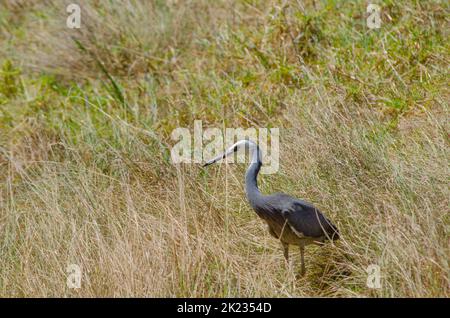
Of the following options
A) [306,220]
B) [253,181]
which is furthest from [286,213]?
[253,181]

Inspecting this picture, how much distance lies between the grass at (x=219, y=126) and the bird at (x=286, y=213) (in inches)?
7.0

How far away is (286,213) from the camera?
483 centimetres

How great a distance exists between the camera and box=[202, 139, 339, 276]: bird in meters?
4.86

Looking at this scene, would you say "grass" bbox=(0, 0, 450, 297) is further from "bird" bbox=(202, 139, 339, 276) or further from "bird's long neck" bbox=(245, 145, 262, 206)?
"bird's long neck" bbox=(245, 145, 262, 206)

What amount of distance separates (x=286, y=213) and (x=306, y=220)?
0.43ft

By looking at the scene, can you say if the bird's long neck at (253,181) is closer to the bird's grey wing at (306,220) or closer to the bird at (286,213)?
the bird at (286,213)

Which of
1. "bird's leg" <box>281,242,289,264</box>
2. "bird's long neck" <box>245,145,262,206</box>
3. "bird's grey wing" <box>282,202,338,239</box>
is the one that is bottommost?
"bird's leg" <box>281,242,289,264</box>

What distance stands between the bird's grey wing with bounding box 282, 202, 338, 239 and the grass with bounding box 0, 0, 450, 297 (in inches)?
7.9

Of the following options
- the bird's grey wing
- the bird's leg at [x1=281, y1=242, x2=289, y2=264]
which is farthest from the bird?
the bird's leg at [x1=281, y1=242, x2=289, y2=264]

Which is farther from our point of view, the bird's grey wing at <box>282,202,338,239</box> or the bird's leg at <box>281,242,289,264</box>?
the bird's leg at <box>281,242,289,264</box>

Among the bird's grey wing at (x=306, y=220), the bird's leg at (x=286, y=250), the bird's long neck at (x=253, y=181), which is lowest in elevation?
the bird's leg at (x=286, y=250)

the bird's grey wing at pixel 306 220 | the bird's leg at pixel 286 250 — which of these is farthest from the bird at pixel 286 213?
the bird's leg at pixel 286 250

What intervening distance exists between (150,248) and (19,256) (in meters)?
0.97

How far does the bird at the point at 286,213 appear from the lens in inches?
191
